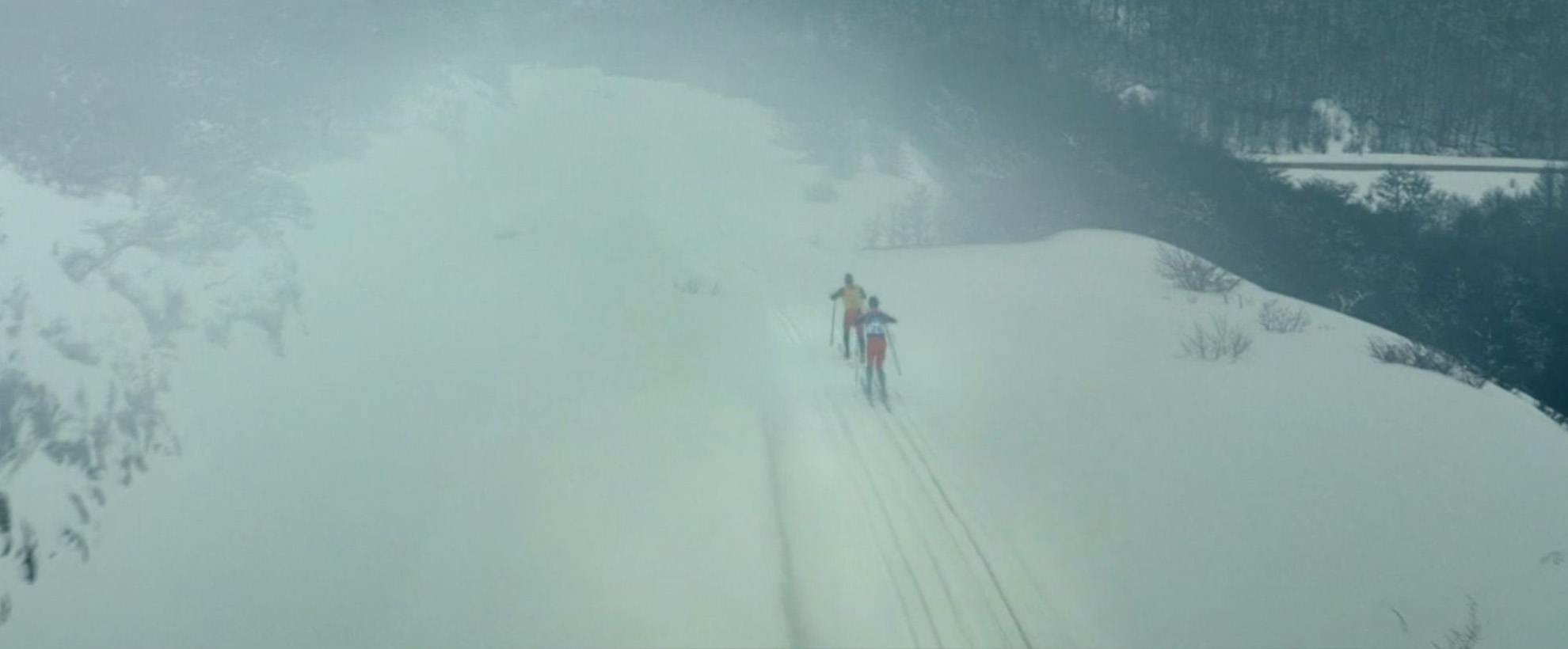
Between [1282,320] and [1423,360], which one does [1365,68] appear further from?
[1423,360]

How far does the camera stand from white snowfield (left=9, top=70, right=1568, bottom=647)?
862 cm

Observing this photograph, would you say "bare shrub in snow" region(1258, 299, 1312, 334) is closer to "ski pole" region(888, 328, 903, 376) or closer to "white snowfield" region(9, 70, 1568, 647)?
"white snowfield" region(9, 70, 1568, 647)

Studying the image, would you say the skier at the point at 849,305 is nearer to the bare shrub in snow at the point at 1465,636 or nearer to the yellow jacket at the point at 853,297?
the yellow jacket at the point at 853,297

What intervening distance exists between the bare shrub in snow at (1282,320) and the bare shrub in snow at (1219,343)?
3.01 feet

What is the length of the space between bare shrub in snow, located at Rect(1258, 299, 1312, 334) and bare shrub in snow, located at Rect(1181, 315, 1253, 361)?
3.01 ft

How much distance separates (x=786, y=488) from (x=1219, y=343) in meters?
7.28

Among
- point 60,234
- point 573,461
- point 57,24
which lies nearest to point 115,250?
point 60,234

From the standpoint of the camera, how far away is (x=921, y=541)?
386 inches

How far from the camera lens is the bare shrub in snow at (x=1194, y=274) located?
2175 cm

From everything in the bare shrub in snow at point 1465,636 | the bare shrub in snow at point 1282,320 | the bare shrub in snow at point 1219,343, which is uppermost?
the bare shrub in snow at point 1282,320

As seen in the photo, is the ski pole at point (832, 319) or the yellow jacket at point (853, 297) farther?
the ski pole at point (832, 319)

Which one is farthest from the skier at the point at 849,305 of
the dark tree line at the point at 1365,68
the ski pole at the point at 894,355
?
the dark tree line at the point at 1365,68

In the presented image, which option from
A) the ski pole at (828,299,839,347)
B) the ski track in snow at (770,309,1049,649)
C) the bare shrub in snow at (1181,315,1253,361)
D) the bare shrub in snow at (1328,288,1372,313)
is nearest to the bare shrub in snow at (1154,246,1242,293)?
the bare shrub in snow at (1181,315,1253,361)

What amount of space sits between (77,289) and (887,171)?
2700 cm
